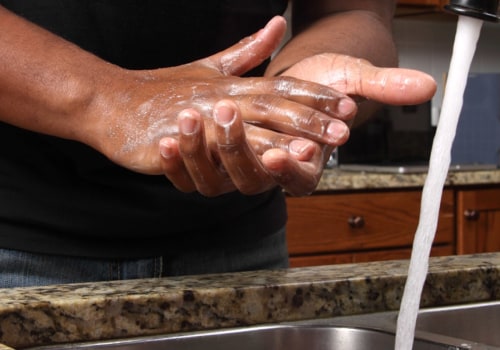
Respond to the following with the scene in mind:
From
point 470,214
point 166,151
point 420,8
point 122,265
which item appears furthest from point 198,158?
point 420,8

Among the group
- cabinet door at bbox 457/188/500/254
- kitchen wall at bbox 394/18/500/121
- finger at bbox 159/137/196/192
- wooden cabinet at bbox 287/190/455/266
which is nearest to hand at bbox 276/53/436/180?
finger at bbox 159/137/196/192

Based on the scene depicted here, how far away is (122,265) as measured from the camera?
856mm

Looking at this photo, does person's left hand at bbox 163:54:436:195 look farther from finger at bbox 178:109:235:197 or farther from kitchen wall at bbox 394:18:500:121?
kitchen wall at bbox 394:18:500:121

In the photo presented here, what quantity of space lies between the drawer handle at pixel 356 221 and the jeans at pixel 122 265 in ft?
4.03

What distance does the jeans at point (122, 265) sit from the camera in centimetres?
83

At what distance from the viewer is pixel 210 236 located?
0.89 m

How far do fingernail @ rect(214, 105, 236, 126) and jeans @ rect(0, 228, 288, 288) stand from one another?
11.9 inches

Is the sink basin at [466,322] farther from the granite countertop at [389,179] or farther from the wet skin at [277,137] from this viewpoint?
the granite countertop at [389,179]

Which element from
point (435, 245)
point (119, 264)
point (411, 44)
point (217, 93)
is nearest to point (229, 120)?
point (217, 93)

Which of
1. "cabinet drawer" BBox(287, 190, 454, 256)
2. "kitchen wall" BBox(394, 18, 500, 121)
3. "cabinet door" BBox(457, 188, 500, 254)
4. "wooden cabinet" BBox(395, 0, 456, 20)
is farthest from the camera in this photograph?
"kitchen wall" BBox(394, 18, 500, 121)

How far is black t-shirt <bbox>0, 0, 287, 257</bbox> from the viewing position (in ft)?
2.76

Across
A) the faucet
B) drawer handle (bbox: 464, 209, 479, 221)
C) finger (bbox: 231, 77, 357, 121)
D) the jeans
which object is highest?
drawer handle (bbox: 464, 209, 479, 221)

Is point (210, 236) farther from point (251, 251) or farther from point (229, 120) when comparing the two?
point (229, 120)

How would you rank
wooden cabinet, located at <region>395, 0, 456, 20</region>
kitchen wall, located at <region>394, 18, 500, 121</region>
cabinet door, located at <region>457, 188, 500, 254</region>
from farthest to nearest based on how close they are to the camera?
kitchen wall, located at <region>394, 18, 500, 121</region> → wooden cabinet, located at <region>395, 0, 456, 20</region> → cabinet door, located at <region>457, 188, 500, 254</region>
